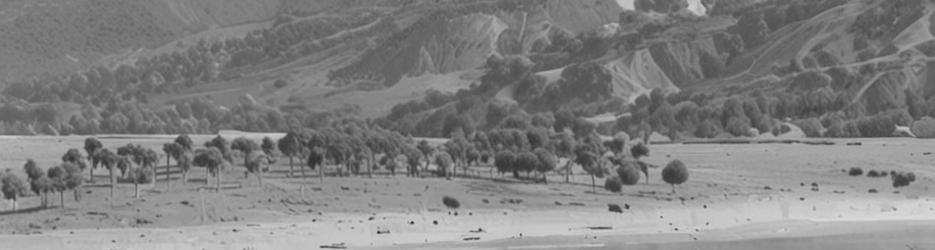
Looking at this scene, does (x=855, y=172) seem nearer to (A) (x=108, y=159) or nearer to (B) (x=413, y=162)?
(B) (x=413, y=162)

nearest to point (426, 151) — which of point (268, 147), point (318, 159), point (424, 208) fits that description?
point (268, 147)

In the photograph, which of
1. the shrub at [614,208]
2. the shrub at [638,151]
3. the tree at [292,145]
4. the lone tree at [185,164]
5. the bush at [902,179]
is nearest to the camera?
the shrub at [614,208]

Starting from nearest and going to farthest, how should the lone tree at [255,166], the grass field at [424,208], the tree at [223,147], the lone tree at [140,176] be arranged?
the grass field at [424,208], the lone tree at [140,176], the lone tree at [255,166], the tree at [223,147]

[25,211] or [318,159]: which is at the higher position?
[318,159]

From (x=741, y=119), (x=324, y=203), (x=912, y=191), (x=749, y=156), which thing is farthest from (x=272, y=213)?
(x=741, y=119)

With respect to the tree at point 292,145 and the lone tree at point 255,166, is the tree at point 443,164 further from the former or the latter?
the lone tree at point 255,166

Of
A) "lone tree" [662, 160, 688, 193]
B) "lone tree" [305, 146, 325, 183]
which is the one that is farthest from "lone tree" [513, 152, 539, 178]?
"lone tree" [305, 146, 325, 183]

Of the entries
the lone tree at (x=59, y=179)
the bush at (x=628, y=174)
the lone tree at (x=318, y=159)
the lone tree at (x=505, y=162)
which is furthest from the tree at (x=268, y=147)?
the lone tree at (x=59, y=179)
